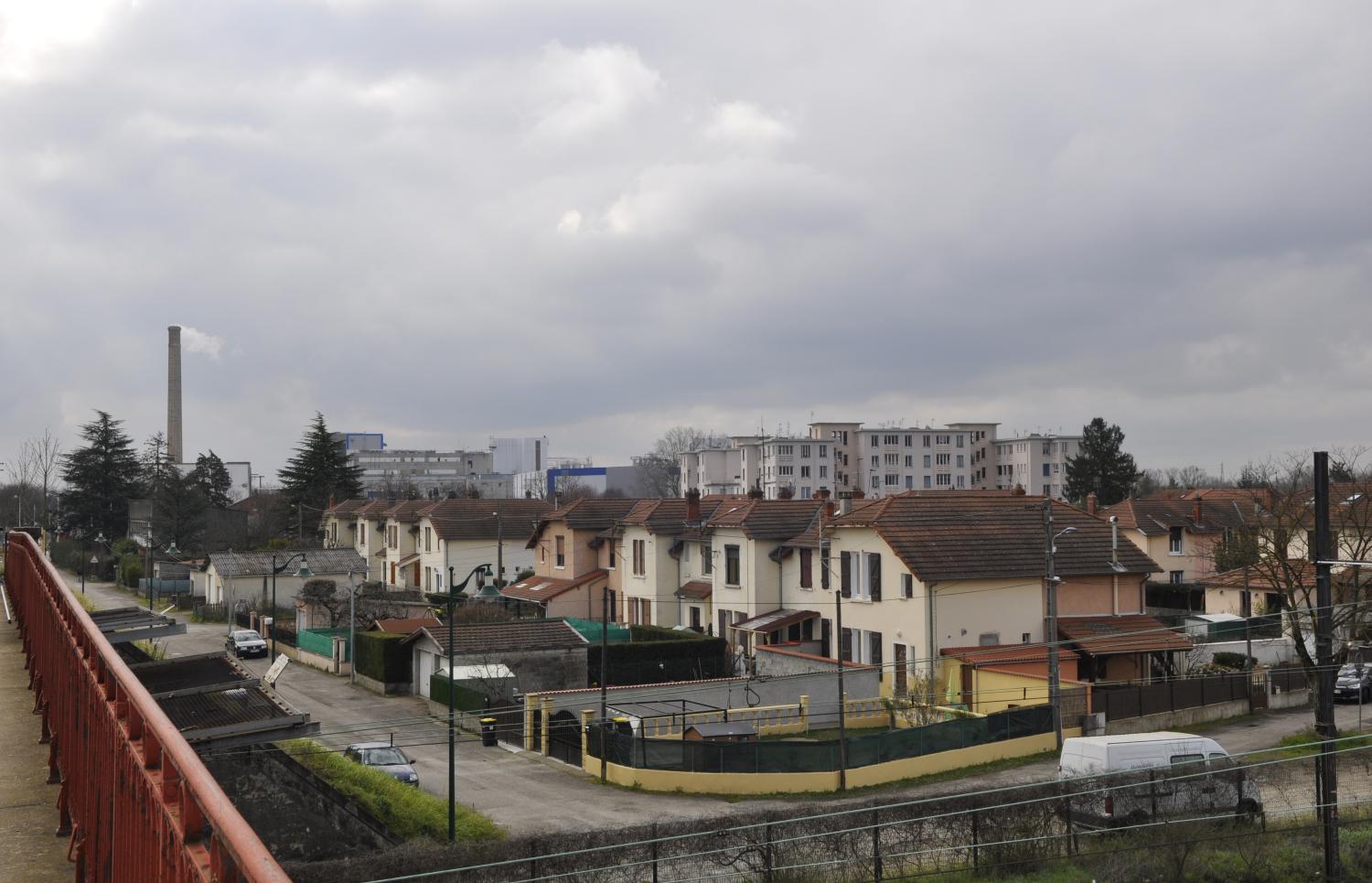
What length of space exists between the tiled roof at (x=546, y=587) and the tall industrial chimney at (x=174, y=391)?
85943 millimetres

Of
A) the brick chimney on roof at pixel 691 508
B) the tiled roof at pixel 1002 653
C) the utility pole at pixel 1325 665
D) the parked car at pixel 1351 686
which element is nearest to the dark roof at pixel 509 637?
the brick chimney on roof at pixel 691 508

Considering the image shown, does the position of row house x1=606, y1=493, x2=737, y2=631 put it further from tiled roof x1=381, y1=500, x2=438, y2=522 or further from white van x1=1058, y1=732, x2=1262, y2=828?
white van x1=1058, y1=732, x2=1262, y2=828

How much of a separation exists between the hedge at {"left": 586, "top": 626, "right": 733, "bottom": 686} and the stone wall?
24.7m

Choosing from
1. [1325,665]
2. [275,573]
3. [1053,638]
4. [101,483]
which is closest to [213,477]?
[101,483]

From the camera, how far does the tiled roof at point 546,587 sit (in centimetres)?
5957

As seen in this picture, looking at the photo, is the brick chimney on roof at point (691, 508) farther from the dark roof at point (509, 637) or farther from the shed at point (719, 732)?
the shed at point (719, 732)

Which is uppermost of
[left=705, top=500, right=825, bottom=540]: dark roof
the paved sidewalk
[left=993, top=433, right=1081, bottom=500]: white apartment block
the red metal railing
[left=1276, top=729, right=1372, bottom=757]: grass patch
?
[left=993, top=433, right=1081, bottom=500]: white apartment block

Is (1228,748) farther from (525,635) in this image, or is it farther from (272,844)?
(272,844)

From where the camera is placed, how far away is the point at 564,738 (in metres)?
35.0

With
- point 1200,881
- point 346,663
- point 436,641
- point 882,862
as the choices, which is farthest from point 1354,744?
point 346,663

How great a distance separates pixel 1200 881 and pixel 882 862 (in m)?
5.66

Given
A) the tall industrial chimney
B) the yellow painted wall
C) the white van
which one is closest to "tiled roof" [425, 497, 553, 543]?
the yellow painted wall

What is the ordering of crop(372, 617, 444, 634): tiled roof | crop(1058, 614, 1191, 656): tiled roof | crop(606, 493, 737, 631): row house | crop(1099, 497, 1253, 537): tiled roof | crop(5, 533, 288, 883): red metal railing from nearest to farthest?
1. crop(5, 533, 288, 883): red metal railing
2. crop(1058, 614, 1191, 656): tiled roof
3. crop(372, 617, 444, 634): tiled roof
4. crop(606, 493, 737, 631): row house
5. crop(1099, 497, 1253, 537): tiled roof

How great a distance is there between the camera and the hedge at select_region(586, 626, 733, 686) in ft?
143
